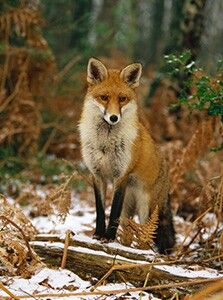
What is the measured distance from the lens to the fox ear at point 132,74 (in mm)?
5508

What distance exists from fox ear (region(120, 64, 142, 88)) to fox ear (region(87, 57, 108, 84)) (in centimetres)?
20

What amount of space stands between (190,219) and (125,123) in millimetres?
2530

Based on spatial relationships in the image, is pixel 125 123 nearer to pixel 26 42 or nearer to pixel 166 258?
pixel 166 258

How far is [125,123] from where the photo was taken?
5.51 meters

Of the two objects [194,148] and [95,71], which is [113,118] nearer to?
[95,71]

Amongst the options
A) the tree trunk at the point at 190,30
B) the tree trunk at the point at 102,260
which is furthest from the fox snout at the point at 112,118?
the tree trunk at the point at 190,30

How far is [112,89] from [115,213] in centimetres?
129

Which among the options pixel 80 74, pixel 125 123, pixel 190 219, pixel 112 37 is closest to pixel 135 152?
pixel 125 123

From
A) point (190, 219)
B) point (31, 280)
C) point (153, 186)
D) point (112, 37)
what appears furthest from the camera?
point (112, 37)

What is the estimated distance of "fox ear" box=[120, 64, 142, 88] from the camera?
5.51m

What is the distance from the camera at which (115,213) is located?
542 cm

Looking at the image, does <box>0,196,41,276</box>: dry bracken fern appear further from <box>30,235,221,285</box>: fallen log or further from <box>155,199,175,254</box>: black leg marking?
<box>155,199,175,254</box>: black leg marking

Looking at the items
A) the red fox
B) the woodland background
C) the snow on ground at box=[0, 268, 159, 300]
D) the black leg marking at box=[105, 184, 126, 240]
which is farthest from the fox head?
the snow on ground at box=[0, 268, 159, 300]

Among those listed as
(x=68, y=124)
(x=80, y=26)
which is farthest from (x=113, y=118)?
(x=80, y=26)
